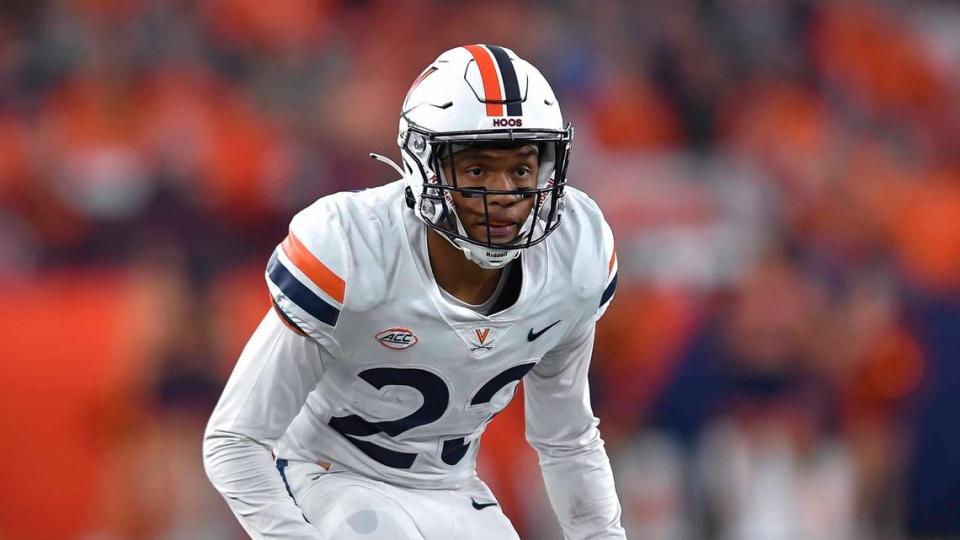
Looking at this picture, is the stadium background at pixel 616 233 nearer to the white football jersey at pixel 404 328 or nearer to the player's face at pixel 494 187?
the white football jersey at pixel 404 328

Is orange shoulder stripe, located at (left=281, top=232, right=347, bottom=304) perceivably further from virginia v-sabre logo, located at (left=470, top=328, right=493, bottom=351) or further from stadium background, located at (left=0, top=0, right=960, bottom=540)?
stadium background, located at (left=0, top=0, right=960, bottom=540)

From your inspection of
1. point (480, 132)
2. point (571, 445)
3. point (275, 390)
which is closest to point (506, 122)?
point (480, 132)

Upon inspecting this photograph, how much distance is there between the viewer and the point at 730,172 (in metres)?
4.72

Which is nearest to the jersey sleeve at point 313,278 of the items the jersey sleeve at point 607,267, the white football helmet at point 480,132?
the white football helmet at point 480,132

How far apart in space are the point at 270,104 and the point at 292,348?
2567 millimetres

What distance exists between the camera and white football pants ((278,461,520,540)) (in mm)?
2037

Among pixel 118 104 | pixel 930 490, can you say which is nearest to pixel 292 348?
pixel 118 104

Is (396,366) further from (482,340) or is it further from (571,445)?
(571,445)

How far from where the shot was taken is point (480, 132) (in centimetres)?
194

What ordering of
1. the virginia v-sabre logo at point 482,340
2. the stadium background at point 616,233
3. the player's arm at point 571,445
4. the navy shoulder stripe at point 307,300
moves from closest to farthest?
the navy shoulder stripe at point 307,300, the virginia v-sabre logo at point 482,340, the player's arm at point 571,445, the stadium background at point 616,233

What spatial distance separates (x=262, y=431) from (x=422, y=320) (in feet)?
0.90

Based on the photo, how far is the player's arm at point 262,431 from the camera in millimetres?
1954

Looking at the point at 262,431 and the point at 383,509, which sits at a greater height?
the point at 262,431

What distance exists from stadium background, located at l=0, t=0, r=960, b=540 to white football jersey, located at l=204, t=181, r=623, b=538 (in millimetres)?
1642
